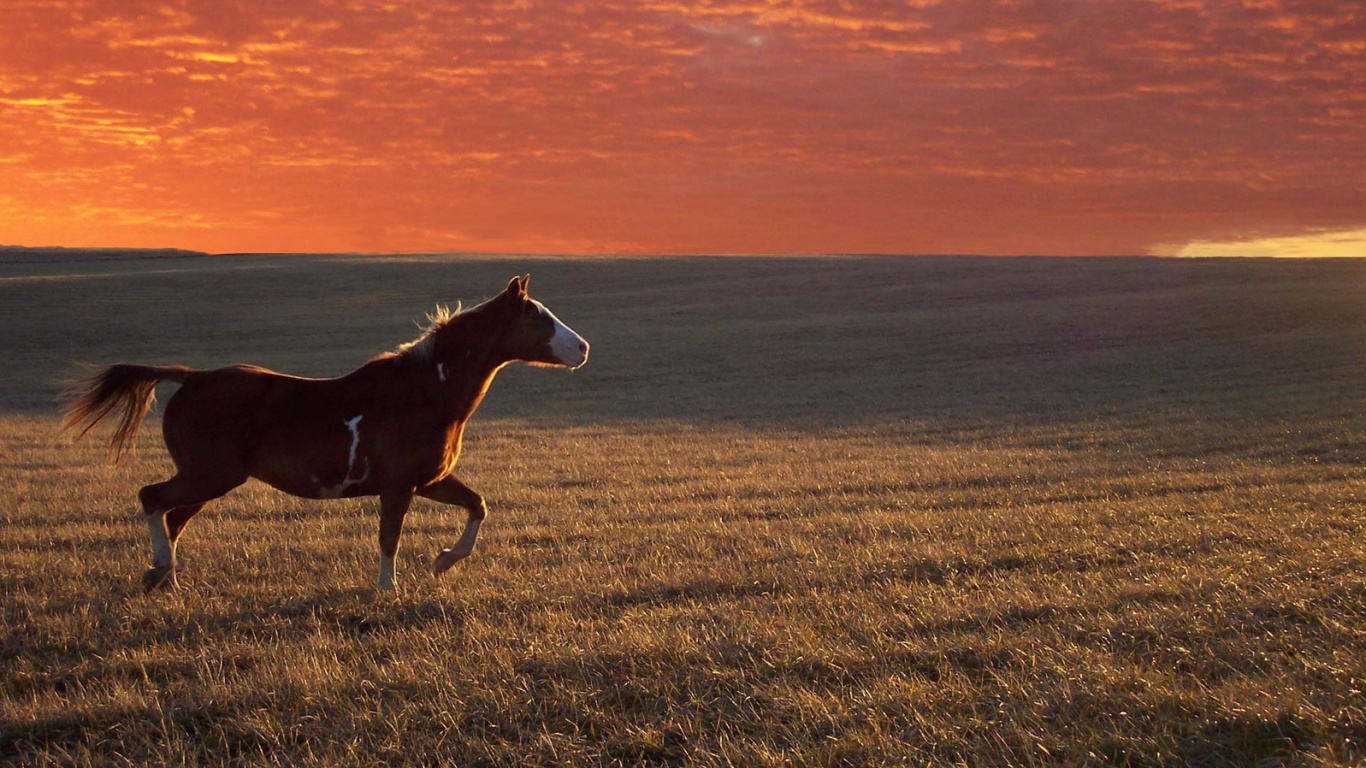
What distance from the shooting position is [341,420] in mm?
7852

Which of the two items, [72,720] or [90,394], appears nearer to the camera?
[72,720]

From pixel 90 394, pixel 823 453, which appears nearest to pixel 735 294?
pixel 823 453

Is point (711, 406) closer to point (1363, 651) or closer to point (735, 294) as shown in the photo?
point (1363, 651)

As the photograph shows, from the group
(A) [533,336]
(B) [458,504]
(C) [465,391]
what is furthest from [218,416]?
(A) [533,336]

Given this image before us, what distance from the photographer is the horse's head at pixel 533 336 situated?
847 centimetres

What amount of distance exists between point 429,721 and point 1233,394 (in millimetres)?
23585

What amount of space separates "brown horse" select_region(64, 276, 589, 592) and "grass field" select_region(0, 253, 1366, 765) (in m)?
0.67

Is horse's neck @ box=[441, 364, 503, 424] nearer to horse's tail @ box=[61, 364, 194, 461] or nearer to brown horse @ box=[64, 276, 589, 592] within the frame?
brown horse @ box=[64, 276, 589, 592]

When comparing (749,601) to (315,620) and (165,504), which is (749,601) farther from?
(165,504)

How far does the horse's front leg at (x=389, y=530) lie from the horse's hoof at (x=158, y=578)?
1570 mm

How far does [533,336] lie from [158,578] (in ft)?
11.0

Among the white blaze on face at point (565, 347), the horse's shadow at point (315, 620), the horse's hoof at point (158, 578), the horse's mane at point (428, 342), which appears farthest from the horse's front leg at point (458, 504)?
the horse's hoof at point (158, 578)

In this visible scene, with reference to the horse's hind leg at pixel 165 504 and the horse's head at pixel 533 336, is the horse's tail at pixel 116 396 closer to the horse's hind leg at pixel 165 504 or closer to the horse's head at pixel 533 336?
the horse's hind leg at pixel 165 504

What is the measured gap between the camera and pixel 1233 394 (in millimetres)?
23984
